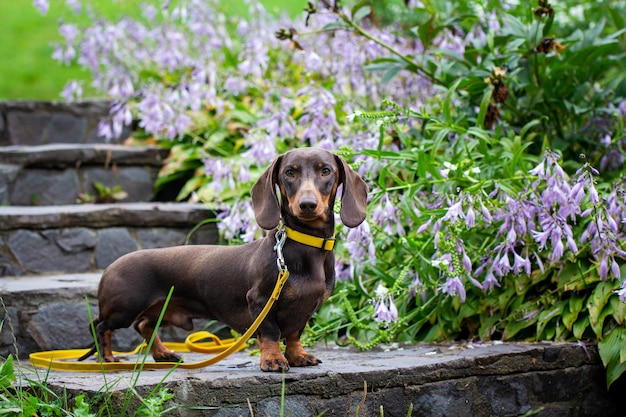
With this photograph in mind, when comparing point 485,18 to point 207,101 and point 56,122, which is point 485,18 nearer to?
point 207,101

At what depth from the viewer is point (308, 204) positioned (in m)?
2.52

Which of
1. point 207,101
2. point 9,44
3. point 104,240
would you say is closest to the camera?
point 104,240

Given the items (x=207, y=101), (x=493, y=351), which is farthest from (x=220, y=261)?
(x=207, y=101)

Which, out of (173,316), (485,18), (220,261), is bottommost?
(173,316)

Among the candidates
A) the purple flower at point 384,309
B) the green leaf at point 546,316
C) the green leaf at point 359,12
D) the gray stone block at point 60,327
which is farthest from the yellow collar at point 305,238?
the green leaf at point 359,12

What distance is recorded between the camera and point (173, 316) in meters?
3.12

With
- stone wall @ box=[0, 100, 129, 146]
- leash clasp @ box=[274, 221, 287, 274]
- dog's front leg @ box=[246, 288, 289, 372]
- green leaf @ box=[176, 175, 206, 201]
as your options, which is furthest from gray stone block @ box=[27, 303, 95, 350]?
stone wall @ box=[0, 100, 129, 146]

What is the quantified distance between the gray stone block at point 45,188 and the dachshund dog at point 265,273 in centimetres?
260

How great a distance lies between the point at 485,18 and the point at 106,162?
9.24 feet

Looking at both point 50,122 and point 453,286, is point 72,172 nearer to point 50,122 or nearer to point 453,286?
point 50,122

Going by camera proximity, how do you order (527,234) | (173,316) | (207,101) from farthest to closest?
(207,101)
(527,234)
(173,316)

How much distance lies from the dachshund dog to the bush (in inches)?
27.0

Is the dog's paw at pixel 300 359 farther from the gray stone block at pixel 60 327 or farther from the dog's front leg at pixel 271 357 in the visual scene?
the gray stone block at pixel 60 327

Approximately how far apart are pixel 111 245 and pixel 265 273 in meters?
2.23
